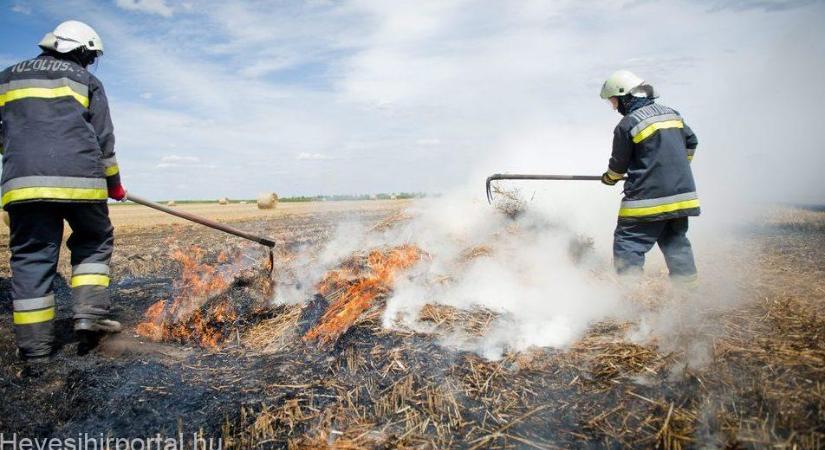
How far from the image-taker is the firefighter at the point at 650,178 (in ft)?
15.0

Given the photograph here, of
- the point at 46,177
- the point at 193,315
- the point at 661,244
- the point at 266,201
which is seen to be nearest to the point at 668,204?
the point at 661,244

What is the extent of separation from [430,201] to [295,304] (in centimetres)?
310

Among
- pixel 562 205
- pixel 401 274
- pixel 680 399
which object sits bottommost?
pixel 680 399

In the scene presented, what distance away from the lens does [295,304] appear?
4.97 metres

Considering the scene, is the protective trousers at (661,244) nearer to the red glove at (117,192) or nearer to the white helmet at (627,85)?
the white helmet at (627,85)

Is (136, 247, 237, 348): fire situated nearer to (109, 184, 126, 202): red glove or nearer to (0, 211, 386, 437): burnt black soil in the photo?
(0, 211, 386, 437): burnt black soil

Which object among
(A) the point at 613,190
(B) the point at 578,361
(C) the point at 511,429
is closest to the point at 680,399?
(B) the point at 578,361

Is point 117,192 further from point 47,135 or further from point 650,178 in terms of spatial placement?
point 650,178

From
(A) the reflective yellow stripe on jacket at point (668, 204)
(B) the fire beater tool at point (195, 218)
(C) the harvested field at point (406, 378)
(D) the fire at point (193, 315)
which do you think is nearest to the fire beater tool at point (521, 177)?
(A) the reflective yellow stripe on jacket at point (668, 204)

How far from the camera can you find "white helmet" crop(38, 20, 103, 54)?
13.6 feet

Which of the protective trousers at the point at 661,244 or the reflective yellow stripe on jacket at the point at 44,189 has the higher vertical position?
the reflective yellow stripe on jacket at the point at 44,189

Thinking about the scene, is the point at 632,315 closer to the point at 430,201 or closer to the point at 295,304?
the point at 295,304

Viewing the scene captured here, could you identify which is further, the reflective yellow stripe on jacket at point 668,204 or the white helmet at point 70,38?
the reflective yellow stripe on jacket at point 668,204

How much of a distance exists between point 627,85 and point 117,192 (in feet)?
16.5
